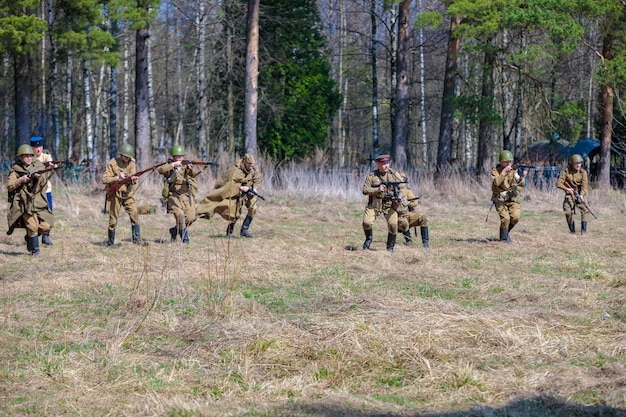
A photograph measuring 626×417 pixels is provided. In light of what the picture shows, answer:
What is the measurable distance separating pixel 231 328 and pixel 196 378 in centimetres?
126

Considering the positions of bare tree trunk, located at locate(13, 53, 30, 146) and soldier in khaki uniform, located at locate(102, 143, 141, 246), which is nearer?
soldier in khaki uniform, located at locate(102, 143, 141, 246)

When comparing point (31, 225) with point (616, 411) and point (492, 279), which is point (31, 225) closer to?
point (492, 279)

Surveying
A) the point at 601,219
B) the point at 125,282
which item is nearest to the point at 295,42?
the point at 601,219

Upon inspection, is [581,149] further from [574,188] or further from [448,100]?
[574,188]

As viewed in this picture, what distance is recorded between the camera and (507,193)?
14.3 m

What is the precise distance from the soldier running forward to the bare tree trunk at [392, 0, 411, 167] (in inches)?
487

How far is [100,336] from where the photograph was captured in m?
7.26

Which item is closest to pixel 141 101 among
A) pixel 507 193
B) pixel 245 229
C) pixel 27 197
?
pixel 245 229

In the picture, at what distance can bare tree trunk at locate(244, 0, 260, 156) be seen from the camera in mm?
24047

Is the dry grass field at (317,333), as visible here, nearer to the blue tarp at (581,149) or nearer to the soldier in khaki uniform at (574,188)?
the soldier in khaki uniform at (574,188)

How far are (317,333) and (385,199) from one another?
608 cm

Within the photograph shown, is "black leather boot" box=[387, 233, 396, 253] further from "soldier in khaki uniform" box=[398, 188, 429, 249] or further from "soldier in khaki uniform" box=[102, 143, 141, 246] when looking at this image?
"soldier in khaki uniform" box=[102, 143, 141, 246]

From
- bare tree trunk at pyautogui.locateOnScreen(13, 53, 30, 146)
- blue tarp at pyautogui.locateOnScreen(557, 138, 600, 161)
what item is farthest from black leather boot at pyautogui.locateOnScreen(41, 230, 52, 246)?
blue tarp at pyautogui.locateOnScreen(557, 138, 600, 161)

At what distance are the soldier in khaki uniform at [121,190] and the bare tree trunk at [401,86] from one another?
1438 centimetres
